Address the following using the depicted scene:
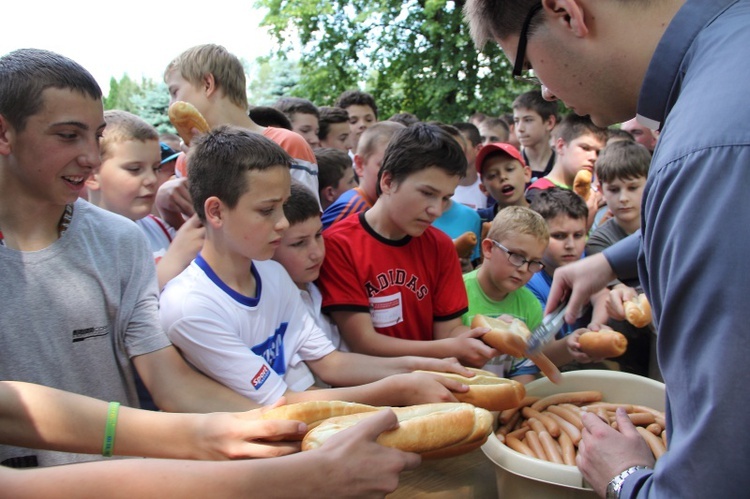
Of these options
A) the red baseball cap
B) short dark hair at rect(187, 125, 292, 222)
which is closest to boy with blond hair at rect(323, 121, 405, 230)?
the red baseball cap

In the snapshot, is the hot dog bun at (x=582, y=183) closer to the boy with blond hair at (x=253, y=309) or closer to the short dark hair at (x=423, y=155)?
the short dark hair at (x=423, y=155)

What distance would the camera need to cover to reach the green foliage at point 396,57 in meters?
18.1

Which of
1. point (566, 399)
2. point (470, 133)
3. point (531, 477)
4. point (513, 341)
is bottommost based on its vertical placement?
point (566, 399)

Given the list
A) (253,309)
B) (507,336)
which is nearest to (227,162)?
(253,309)

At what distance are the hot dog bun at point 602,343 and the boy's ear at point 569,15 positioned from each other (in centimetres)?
180

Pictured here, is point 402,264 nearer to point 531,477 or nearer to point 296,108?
point 531,477

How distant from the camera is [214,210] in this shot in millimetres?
2693

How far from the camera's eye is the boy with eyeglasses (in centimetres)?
349

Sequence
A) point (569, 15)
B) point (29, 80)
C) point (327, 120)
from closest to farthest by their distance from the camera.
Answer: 1. point (569, 15)
2. point (29, 80)
3. point (327, 120)

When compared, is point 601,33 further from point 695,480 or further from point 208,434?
point 208,434

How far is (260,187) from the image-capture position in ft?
8.82

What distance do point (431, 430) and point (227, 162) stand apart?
4.87 feet

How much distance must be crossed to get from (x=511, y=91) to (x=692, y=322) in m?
18.4

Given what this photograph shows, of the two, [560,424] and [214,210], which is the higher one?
[214,210]
